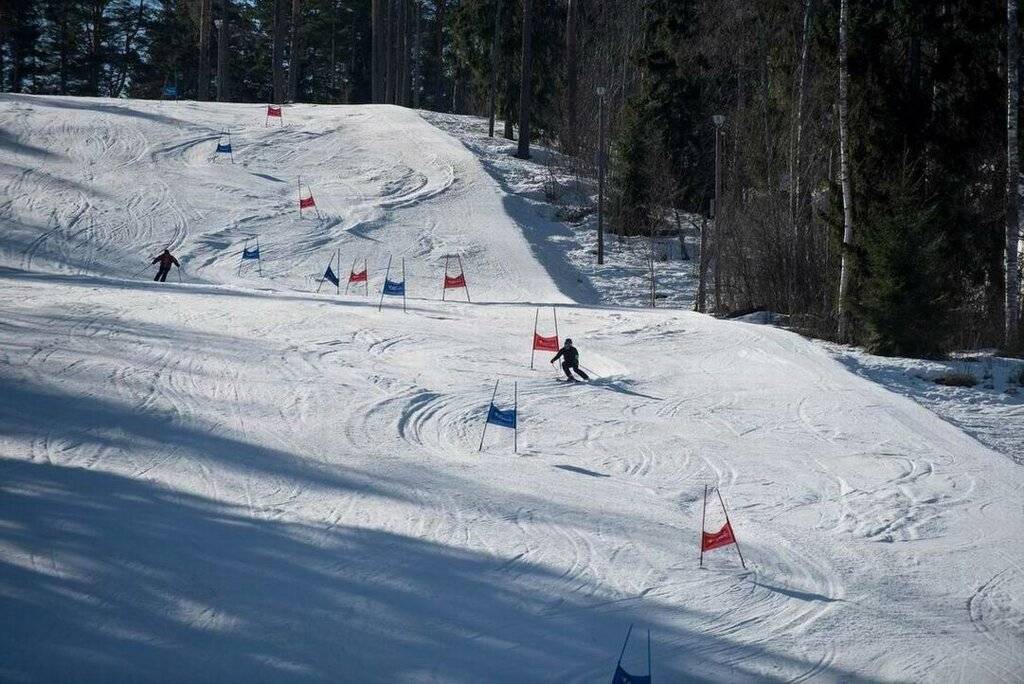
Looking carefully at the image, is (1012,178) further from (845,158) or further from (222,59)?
(222,59)

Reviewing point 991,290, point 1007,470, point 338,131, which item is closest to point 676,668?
point 1007,470

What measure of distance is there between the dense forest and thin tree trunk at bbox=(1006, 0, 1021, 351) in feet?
0.16

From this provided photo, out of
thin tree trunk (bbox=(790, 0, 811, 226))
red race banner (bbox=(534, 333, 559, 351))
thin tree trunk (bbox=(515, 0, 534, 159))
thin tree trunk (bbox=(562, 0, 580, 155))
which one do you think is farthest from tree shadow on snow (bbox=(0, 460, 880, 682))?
thin tree trunk (bbox=(562, 0, 580, 155))

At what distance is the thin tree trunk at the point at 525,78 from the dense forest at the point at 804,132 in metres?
0.13

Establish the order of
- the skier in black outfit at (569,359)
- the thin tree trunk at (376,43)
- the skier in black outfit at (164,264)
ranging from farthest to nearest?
the thin tree trunk at (376,43) < the skier in black outfit at (164,264) < the skier in black outfit at (569,359)

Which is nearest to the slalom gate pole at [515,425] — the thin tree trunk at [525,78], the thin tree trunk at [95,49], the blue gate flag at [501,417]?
the blue gate flag at [501,417]

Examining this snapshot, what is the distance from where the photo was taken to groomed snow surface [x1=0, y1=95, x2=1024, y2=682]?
7875 millimetres

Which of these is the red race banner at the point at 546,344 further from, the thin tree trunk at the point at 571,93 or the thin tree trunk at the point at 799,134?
the thin tree trunk at the point at 571,93

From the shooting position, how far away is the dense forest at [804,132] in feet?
66.7

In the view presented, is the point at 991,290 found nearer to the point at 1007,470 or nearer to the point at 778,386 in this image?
the point at 778,386

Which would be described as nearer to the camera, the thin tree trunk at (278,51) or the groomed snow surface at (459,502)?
the groomed snow surface at (459,502)

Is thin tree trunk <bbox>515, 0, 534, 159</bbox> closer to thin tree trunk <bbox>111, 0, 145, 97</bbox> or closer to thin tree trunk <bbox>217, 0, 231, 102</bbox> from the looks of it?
thin tree trunk <bbox>217, 0, 231, 102</bbox>

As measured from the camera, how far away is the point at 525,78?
42250 millimetres

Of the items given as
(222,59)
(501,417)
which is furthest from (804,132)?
(222,59)
